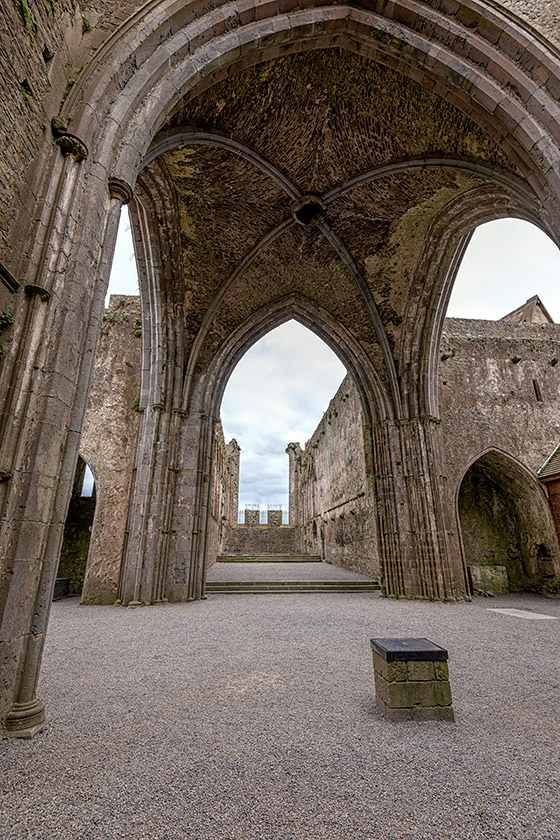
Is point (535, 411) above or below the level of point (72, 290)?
above

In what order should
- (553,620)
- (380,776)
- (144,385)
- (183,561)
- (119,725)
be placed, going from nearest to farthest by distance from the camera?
(380,776) → (119,725) → (553,620) → (183,561) → (144,385)

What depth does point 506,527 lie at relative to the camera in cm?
1181

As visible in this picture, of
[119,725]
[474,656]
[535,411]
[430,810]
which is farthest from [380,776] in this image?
[535,411]

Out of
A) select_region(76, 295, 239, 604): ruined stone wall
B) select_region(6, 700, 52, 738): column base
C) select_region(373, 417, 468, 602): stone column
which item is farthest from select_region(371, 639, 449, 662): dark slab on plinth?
select_region(76, 295, 239, 604): ruined stone wall

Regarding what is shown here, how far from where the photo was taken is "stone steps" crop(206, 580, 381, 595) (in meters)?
9.45

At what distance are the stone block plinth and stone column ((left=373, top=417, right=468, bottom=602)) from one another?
673cm

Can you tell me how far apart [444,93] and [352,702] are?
6.97 m

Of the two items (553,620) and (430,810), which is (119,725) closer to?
(430,810)

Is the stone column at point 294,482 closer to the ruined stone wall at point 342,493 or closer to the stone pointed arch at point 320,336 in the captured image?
the ruined stone wall at point 342,493

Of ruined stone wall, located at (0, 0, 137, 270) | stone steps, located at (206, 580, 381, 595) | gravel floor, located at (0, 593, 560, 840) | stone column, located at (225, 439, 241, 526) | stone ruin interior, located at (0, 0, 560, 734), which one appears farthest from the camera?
stone column, located at (225, 439, 241, 526)

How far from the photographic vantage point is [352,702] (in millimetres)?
2744

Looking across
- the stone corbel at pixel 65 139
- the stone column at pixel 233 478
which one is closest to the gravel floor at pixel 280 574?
the stone corbel at pixel 65 139

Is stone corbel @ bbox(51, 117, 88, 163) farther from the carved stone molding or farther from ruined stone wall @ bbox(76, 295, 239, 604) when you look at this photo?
ruined stone wall @ bbox(76, 295, 239, 604)

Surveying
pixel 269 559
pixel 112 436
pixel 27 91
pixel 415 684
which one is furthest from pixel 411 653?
pixel 269 559
